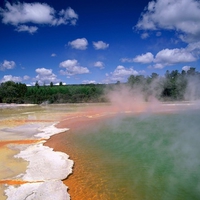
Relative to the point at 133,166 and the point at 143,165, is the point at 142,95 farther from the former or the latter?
the point at 133,166

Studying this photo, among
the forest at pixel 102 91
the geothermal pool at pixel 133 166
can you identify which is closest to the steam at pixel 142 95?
the forest at pixel 102 91

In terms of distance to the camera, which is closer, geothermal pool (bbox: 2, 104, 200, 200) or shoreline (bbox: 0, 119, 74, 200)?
shoreline (bbox: 0, 119, 74, 200)

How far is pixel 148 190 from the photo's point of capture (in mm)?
5859

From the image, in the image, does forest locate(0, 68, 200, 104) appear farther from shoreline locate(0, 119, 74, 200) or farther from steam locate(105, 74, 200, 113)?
shoreline locate(0, 119, 74, 200)

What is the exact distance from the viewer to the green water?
5839 millimetres

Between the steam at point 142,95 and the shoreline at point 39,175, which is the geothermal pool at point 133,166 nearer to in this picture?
the shoreline at point 39,175

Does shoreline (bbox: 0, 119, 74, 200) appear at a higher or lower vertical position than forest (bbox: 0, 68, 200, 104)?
lower

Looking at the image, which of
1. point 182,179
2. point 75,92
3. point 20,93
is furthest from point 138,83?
point 182,179

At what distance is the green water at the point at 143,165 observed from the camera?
19.2 ft

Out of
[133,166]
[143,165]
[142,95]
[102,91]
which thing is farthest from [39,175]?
[102,91]

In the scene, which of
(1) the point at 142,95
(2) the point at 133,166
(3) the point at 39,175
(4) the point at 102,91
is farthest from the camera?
(4) the point at 102,91

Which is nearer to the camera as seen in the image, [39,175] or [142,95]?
[39,175]

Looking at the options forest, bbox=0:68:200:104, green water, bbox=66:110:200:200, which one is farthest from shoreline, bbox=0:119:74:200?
forest, bbox=0:68:200:104

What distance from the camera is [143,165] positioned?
25.3 feet
